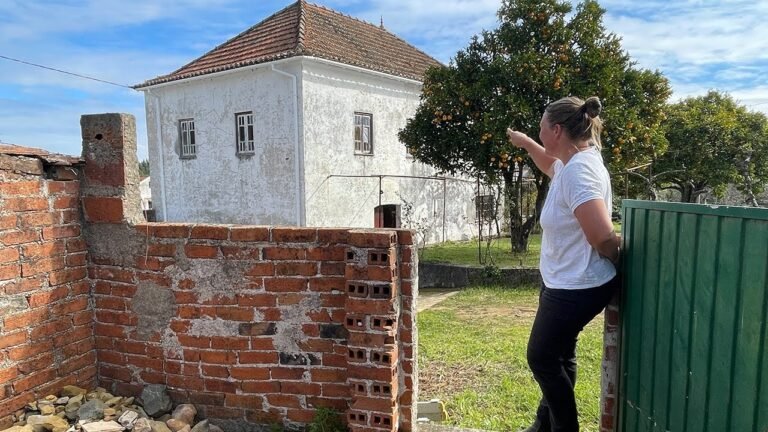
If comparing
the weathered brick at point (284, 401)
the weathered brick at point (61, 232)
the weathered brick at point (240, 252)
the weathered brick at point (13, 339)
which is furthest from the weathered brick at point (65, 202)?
the weathered brick at point (284, 401)

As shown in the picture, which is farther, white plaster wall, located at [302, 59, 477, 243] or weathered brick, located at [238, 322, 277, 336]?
white plaster wall, located at [302, 59, 477, 243]

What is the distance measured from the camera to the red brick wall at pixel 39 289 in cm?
231

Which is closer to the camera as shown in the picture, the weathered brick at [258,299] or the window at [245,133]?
the weathered brick at [258,299]

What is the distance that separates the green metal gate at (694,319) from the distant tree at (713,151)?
1639cm

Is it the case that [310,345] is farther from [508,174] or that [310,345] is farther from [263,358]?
[508,174]

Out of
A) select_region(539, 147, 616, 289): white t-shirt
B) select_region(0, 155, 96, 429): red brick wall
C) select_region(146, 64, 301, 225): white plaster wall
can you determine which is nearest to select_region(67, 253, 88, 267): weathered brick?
select_region(0, 155, 96, 429): red brick wall

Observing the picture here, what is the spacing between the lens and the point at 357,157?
44.3 feet

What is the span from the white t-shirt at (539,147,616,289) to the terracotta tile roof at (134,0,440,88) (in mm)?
10419

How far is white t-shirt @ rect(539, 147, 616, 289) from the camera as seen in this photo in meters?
1.93

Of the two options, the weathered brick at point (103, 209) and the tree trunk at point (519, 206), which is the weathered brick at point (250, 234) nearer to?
the weathered brick at point (103, 209)

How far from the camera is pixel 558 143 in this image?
2.16 meters

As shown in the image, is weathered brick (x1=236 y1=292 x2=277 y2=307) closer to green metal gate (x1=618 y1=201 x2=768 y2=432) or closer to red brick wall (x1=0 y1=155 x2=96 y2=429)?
red brick wall (x1=0 y1=155 x2=96 y2=429)

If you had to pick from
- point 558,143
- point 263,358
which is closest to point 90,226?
point 263,358

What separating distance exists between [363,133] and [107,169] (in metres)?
11.3
